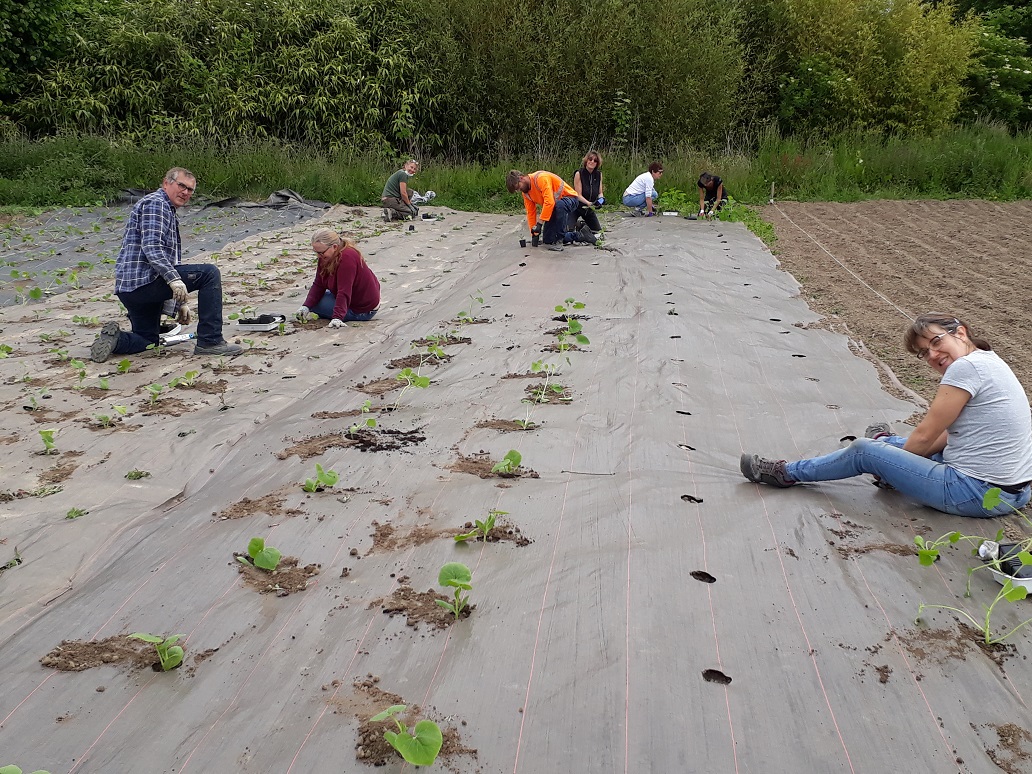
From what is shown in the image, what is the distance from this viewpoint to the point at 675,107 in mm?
14047

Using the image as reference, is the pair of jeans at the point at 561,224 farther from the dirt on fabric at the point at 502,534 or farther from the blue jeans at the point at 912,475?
the dirt on fabric at the point at 502,534

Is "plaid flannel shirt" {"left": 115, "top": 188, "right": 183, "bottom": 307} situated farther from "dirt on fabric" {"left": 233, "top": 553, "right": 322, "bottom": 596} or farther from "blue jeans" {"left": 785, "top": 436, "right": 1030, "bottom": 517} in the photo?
"blue jeans" {"left": 785, "top": 436, "right": 1030, "bottom": 517}

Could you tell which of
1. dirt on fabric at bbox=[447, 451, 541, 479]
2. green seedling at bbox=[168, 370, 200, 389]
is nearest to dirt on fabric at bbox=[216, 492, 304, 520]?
dirt on fabric at bbox=[447, 451, 541, 479]

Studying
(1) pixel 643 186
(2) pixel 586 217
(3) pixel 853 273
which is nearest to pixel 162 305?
(2) pixel 586 217

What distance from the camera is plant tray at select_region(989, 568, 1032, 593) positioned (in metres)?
2.19

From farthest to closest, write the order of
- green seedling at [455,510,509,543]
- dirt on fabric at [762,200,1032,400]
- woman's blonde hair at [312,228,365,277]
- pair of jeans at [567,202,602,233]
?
pair of jeans at [567,202,602,233] < woman's blonde hair at [312,228,365,277] < dirt on fabric at [762,200,1032,400] < green seedling at [455,510,509,543]

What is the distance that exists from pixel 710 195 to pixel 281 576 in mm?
9810

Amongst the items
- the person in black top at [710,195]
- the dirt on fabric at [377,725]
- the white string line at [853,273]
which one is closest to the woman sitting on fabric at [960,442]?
the dirt on fabric at [377,725]

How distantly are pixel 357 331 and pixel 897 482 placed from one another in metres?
3.53

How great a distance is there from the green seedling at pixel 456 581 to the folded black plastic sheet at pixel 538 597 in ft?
0.19

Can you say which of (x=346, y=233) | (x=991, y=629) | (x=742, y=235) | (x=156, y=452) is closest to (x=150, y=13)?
(x=346, y=233)

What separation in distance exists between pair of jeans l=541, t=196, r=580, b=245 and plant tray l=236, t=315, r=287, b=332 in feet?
12.6

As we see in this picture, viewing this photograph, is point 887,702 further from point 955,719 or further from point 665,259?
point 665,259

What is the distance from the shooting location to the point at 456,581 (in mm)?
2125
